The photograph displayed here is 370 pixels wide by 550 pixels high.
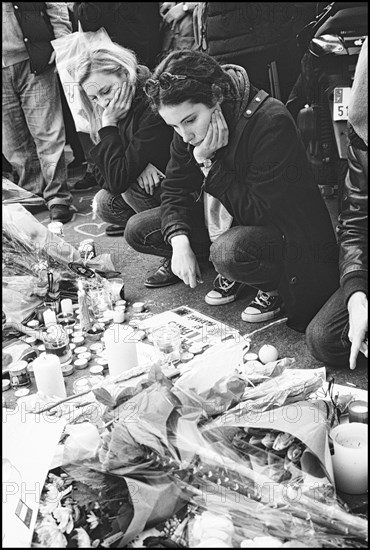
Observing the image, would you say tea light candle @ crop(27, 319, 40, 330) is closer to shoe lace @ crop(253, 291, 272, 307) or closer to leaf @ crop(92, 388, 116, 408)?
shoe lace @ crop(253, 291, 272, 307)

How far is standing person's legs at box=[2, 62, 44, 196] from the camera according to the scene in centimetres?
415

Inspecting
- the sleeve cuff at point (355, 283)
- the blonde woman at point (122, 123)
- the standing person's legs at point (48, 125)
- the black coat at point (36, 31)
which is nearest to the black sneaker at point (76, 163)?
the standing person's legs at point (48, 125)

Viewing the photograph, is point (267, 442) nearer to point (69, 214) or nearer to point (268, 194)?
point (268, 194)

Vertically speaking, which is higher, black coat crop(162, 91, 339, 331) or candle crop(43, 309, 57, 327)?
black coat crop(162, 91, 339, 331)

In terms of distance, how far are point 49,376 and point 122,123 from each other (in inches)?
54.1

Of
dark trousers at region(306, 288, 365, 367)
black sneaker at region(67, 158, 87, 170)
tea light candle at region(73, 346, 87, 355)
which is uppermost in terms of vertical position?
dark trousers at region(306, 288, 365, 367)

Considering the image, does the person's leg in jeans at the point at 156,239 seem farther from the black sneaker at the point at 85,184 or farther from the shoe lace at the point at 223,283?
the black sneaker at the point at 85,184

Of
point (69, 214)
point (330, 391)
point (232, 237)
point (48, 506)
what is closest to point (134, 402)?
point (48, 506)

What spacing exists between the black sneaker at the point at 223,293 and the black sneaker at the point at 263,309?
0.17 m

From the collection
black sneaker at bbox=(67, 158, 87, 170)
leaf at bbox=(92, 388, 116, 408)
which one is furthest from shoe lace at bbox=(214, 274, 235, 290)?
black sneaker at bbox=(67, 158, 87, 170)

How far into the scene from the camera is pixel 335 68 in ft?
9.68

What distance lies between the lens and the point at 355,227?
6.10 feet

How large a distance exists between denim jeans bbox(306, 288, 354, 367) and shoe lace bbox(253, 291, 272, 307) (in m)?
0.43

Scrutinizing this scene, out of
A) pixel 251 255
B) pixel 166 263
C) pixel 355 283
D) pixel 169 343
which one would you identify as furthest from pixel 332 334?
pixel 166 263
